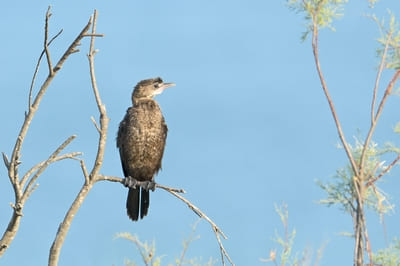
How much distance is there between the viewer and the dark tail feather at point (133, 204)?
7922 mm

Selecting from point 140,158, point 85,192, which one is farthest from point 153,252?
point 140,158

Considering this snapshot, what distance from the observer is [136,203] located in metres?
7.97

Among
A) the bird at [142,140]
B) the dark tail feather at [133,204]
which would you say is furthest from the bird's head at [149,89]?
the dark tail feather at [133,204]

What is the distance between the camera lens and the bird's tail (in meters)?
7.93

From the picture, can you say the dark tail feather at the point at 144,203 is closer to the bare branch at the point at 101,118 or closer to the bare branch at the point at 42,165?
the bare branch at the point at 101,118

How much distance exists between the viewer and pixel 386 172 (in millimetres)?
5273

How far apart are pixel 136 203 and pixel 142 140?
67cm

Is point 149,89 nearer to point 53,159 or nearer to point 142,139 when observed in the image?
point 142,139

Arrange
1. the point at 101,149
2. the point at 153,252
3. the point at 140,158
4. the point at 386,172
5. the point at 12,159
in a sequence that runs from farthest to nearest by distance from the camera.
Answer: the point at 140,158 → the point at 153,252 → the point at 386,172 → the point at 101,149 → the point at 12,159

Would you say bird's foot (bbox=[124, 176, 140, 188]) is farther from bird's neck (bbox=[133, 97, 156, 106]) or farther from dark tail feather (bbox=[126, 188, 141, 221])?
bird's neck (bbox=[133, 97, 156, 106])

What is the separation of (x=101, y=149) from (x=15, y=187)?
2.05ft

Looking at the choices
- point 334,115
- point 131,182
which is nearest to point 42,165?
point 334,115

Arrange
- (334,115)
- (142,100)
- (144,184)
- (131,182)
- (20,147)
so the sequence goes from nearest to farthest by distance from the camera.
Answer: (20,147) → (334,115) → (131,182) → (144,184) → (142,100)

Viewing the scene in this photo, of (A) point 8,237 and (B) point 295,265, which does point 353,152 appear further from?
(A) point 8,237
